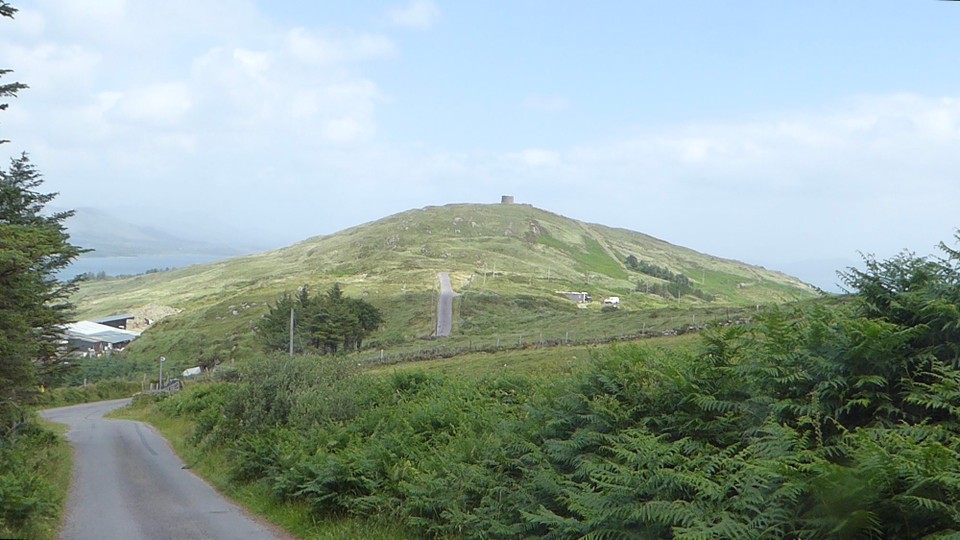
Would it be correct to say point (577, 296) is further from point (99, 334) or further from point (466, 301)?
point (99, 334)

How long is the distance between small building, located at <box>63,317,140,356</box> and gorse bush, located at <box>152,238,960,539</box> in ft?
387

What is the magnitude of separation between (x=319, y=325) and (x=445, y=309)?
35659 millimetres

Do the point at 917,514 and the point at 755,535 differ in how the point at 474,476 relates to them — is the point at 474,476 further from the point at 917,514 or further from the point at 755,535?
the point at 917,514

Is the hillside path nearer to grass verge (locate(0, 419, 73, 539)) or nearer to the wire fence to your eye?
the wire fence

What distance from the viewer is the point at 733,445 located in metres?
8.40

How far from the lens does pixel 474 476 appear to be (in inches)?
453

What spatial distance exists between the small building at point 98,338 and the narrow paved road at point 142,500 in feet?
324

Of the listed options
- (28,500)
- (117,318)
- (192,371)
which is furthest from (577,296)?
(28,500)

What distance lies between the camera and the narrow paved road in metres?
14.4

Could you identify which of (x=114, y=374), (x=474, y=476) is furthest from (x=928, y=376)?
(x=114, y=374)

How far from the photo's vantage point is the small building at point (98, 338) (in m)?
121

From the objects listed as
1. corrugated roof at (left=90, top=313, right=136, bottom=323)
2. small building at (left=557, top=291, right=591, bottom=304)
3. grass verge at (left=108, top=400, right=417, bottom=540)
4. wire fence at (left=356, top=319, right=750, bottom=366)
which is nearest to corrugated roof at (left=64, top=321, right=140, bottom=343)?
corrugated roof at (left=90, top=313, right=136, bottom=323)

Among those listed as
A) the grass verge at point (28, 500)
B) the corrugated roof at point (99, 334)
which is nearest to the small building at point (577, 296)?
the corrugated roof at point (99, 334)

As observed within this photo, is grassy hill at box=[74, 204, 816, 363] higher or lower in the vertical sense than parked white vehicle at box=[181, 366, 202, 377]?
higher
